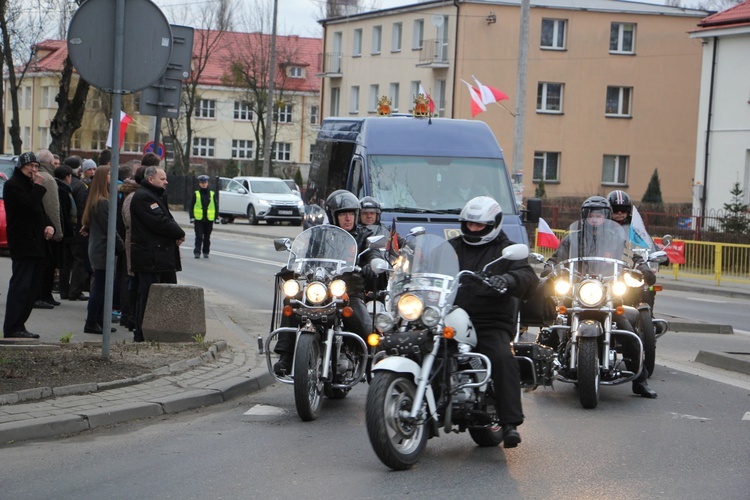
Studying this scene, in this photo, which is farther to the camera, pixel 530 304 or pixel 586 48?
pixel 586 48

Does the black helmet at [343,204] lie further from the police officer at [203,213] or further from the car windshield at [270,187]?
the car windshield at [270,187]

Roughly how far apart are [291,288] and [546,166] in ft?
150

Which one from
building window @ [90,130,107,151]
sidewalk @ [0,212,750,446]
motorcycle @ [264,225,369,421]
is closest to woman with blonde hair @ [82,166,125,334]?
sidewalk @ [0,212,750,446]

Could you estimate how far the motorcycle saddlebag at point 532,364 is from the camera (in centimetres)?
776

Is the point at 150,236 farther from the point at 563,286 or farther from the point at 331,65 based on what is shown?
the point at 331,65

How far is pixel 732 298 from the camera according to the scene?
22719mm

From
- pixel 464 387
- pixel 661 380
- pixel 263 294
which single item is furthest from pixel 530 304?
pixel 263 294

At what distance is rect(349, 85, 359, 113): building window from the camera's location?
6178cm

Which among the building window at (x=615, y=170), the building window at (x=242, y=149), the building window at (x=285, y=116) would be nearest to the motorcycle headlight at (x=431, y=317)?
the building window at (x=615, y=170)

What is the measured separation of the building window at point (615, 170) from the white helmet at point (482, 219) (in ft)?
156

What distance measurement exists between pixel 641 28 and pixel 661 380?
149 feet

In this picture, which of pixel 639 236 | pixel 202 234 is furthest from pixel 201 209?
pixel 639 236

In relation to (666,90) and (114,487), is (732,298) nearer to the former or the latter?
(114,487)

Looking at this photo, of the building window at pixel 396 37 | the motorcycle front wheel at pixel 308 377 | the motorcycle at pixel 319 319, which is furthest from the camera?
the building window at pixel 396 37
